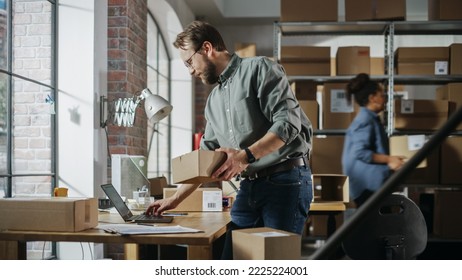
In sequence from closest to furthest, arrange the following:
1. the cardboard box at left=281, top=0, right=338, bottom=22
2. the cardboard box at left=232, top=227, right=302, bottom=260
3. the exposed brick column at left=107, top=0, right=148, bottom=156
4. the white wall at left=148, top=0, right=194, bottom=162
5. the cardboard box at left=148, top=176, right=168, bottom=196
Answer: the cardboard box at left=232, top=227, right=302, bottom=260 → the cardboard box at left=148, top=176, right=168, bottom=196 → the exposed brick column at left=107, top=0, right=148, bottom=156 → the cardboard box at left=281, top=0, right=338, bottom=22 → the white wall at left=148, top=0, right=194, bottom=162

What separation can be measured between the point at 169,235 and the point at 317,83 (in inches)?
95.2

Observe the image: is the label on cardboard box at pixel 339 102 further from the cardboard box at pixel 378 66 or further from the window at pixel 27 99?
the window at pixel 27 99

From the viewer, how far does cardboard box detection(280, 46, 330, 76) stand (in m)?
3.47

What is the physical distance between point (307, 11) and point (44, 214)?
7.91 ft

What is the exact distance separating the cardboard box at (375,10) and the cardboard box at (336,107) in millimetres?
408

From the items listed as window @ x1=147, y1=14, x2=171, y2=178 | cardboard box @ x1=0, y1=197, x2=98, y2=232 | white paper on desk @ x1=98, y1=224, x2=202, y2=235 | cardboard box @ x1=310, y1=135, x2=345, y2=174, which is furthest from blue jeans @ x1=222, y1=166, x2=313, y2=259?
window @ x1=147, y1=14, x2=171, y2=178

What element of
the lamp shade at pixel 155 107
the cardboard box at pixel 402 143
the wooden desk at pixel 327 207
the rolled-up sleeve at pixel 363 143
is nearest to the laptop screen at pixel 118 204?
the lamp shade at pixel 155 107

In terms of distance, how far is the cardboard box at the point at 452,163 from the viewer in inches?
133

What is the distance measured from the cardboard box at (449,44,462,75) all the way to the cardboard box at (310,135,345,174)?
0.75m

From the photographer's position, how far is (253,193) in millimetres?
1554

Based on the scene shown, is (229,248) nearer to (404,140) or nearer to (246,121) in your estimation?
(246,121)

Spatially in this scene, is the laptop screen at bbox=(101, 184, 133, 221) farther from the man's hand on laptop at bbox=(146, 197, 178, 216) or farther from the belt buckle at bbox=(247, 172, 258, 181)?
the belt buckle at bbox=(247, 172, 258, 181)

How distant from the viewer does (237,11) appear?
4117 mm
